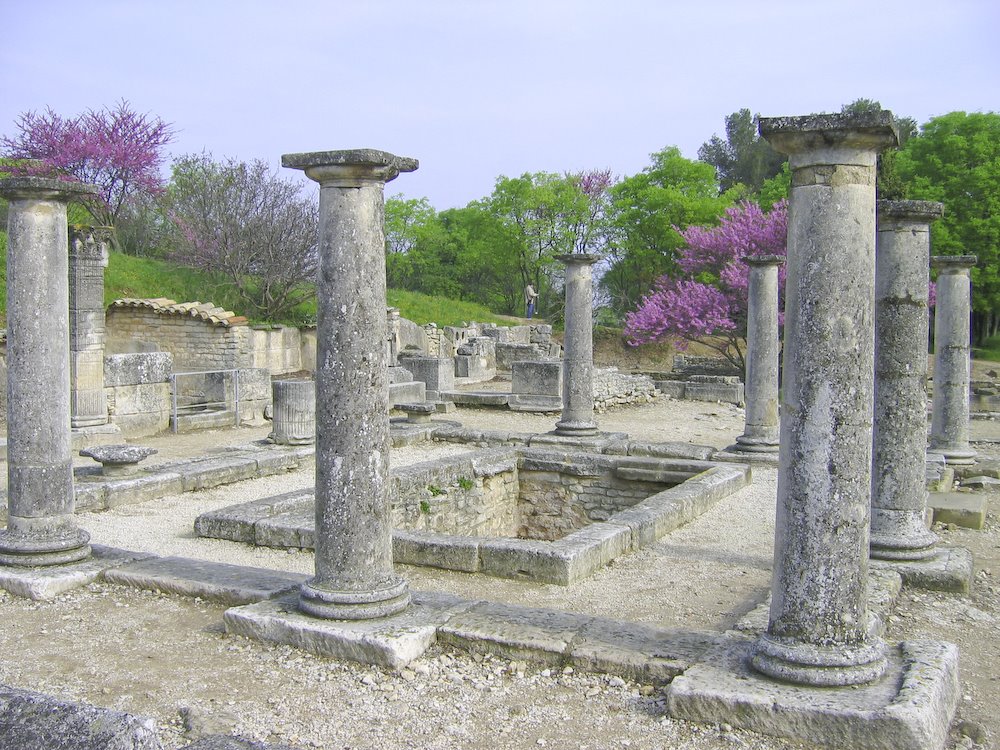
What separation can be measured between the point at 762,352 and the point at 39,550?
9.04 m

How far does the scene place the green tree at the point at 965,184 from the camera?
30.5m

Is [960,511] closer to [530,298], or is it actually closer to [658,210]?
[658,210]

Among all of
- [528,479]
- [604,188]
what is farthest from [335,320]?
[604,188]

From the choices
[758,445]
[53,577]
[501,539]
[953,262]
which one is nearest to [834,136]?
[501,539]

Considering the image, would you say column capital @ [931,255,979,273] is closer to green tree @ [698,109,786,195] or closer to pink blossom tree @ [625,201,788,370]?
pink blossom tree @ [625,201,788,370]

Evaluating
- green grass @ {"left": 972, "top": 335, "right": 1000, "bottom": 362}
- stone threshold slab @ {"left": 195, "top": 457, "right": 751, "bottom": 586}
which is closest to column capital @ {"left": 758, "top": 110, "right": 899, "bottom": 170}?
stone threshold slab @ {"left": 195, "top": 457, "right": 751, "bottom": 586}

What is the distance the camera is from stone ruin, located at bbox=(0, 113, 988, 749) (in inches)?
165

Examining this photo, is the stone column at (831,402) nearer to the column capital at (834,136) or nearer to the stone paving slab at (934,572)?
the column capital at (834,136)

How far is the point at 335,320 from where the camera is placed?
5227mm

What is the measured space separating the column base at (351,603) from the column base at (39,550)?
2.20m

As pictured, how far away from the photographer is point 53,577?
625 cm

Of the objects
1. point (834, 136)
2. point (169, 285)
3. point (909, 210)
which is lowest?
point (834, 136)

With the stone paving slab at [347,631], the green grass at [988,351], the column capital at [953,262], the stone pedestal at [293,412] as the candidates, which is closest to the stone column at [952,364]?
the column capital at [953,262]

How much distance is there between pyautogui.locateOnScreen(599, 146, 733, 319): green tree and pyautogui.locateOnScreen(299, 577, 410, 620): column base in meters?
32.0
